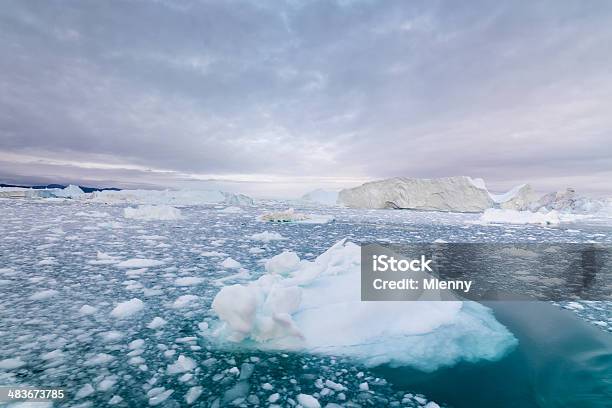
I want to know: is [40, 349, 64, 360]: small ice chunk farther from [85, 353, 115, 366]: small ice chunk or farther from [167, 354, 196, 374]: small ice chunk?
[167, 354, 196, 374]: small ice chunk

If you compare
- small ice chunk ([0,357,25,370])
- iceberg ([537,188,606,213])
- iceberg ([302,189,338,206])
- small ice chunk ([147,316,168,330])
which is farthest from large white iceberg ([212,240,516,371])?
iceberg ([302,189,338,206])

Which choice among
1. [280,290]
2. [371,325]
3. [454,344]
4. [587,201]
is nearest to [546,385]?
[454,344]

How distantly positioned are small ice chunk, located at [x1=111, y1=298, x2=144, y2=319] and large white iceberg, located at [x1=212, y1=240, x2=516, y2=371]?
122 cm

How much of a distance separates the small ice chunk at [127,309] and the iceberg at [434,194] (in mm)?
45668

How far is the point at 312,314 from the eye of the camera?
398 cm

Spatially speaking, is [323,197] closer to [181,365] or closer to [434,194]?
[434,194]

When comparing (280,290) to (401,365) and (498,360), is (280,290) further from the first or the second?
(498,360)

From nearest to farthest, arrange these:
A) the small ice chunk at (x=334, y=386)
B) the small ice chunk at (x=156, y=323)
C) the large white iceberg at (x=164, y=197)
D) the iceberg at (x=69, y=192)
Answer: the small ice chunk at (x=334, y=386) → the small ice chunk at (x=156, y=323) → the large white iceberg at (x=164, y=197) → the iceberg at (x=69, y=192)

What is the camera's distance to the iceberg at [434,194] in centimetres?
4600

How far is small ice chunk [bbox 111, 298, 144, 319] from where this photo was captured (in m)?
4.02

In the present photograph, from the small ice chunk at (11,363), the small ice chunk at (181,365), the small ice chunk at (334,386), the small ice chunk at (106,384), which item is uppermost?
the small ice chunk at (11,363)

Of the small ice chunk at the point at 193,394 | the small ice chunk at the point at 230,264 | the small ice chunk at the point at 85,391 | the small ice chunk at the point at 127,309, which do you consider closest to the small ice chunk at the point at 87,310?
the small ice chunk at the point at 127,309

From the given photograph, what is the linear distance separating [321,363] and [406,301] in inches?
68.8

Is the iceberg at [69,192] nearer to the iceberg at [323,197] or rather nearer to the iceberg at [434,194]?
the iceberg at [323,197]
